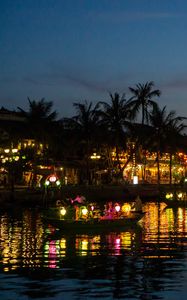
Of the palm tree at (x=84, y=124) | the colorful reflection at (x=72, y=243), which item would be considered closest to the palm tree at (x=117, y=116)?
the palm tree at (x=84, y=124)

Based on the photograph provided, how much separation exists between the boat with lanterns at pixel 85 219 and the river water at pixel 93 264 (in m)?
0.67

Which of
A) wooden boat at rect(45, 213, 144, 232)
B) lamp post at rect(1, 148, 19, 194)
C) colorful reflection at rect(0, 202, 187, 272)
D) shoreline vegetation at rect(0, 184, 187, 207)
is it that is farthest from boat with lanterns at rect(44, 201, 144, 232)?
lamp post at rect(1, 148, 19, 194)

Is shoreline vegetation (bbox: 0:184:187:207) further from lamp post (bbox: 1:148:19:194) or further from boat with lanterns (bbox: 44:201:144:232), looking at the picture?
boat with lanterns (bbox: 44:201:144:232)

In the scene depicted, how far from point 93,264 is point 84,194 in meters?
43.7

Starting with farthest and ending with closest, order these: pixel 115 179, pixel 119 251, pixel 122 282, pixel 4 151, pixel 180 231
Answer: pixel 115 179, pixel 4 151, pixel 180 231, pixel 119 251, pixel 122 282

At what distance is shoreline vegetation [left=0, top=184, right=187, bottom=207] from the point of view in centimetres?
5719

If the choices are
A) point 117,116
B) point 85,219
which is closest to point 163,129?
point 117,116

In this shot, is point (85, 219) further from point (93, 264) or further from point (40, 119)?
point (40, 119)

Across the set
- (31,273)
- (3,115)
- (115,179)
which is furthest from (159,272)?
(3,115)

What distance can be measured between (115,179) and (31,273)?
59.3 meters

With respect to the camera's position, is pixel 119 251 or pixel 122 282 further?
pixel 119 251

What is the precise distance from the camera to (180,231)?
121 feet

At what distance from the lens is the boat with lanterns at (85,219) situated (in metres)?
34.7

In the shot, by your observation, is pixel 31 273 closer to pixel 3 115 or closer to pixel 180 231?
pixel 180 231
